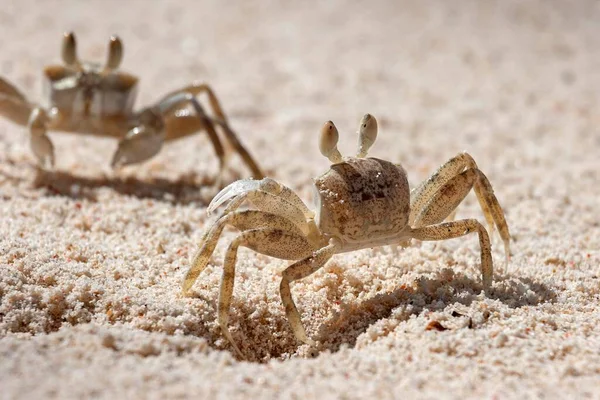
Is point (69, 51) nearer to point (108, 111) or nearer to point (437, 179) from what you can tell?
point (108, 111)

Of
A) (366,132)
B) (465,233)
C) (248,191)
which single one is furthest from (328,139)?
(465,233)

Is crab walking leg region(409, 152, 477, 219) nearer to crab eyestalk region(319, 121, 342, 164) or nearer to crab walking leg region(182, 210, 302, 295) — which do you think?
crab eyestalk region(319, 121, 342, 164)

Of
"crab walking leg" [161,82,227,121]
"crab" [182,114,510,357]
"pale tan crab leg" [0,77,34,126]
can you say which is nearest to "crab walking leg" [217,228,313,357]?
"crab" [182,114,510,357]

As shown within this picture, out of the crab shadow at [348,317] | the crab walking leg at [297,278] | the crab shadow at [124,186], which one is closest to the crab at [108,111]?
the crab shadow at [124,186]

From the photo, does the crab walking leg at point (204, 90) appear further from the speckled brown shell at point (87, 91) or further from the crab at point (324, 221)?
the crab at point (324, 221)

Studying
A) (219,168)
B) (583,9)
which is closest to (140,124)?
(219,168)

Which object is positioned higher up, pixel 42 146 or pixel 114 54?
pixel 114 54
